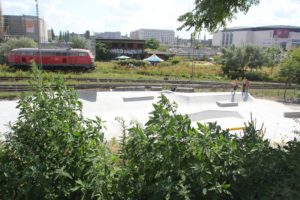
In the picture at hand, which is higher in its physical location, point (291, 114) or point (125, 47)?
point (125, 47)

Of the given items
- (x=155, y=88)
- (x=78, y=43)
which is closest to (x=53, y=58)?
(x=155, y=88)

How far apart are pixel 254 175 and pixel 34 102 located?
2.62 m

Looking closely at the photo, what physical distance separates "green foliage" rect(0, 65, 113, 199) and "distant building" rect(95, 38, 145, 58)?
226ft

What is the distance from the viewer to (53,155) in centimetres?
307

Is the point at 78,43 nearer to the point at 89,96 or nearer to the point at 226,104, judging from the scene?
the point at 89,96

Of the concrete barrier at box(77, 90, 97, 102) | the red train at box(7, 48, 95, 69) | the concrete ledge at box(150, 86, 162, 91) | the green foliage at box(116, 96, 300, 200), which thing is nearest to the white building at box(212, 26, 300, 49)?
the red train at box(7, 48, 95, 69)

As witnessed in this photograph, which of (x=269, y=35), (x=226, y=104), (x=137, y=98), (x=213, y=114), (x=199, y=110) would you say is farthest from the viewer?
(x=269, y=35)

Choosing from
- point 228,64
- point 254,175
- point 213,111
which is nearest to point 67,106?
point 254,175

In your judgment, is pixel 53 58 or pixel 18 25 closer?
pixel 53 58

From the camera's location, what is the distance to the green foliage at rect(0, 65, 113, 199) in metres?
2.89

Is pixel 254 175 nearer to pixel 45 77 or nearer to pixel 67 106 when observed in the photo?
pixel 67 106

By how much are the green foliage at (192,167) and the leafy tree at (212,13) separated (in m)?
3.98

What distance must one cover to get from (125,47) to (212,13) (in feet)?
222

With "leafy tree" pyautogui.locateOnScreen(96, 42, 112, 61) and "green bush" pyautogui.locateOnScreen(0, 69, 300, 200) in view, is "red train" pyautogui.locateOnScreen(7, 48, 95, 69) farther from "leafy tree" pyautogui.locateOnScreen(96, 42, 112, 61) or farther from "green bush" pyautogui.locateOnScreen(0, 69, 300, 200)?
"green bush" pyautogui.locateOnScreen(0, 69, 300, 200)
